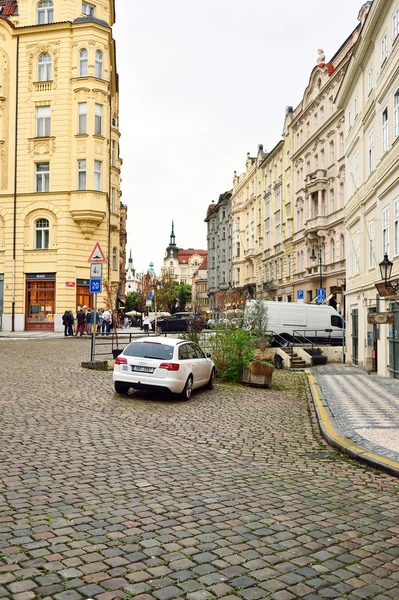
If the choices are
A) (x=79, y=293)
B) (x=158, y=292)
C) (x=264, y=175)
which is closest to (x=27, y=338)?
(x=79, y=293)

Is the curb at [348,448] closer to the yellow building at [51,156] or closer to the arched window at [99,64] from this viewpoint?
the yellow building at [51,156]

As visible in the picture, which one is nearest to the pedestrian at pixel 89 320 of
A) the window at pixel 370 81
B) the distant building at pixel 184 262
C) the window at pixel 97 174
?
the window at pixel 97 174

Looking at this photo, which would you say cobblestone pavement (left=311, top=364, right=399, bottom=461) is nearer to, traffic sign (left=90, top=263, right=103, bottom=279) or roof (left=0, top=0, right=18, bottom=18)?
traffic sign (left=90, top=263, right=103, bottom=279)

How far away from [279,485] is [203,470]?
3.44 feet

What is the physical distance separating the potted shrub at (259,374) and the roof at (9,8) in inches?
1361

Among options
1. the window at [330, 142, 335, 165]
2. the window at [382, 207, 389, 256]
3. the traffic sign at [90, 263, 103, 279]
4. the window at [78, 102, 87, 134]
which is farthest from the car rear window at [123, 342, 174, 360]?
the window at [330, 142, 335, 165]

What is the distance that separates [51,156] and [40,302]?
9605 millimetres

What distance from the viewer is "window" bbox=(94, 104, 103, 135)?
39.8m

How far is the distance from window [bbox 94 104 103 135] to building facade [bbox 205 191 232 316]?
1859 inches

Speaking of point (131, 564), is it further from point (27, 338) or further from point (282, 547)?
point (27, 338)

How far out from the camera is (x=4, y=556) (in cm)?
453

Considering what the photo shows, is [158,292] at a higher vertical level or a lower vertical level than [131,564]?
higher

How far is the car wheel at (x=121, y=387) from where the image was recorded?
45.5ft

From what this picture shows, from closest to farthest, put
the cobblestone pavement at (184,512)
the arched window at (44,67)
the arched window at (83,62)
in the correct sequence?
1. the cobblestone pavement at (184,512)
2. the arched window at (83,62)
3. the arched window at (44,67)
